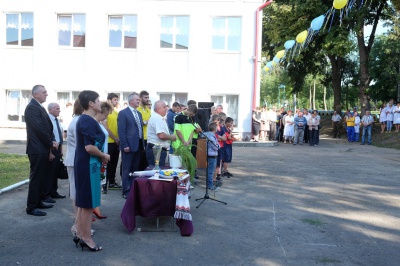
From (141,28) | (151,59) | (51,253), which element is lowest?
(51,253)

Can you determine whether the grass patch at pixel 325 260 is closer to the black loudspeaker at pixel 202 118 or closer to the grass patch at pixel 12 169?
the black loudspeaker at pixel 202 118

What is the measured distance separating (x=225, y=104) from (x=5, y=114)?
1154 cm

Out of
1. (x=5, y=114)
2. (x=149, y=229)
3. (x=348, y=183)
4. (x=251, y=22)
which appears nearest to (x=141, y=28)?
(x=251, y=22)

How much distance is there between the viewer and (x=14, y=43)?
23906mm

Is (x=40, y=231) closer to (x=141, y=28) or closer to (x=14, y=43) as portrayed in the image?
(x=141, y=28)

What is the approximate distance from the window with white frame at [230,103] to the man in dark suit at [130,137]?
49.4 ft

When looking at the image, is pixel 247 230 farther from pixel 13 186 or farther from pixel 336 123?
pixel 336 123

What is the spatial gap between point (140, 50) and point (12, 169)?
12.6 m

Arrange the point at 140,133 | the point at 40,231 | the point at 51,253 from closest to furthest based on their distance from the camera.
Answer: the point at 51,253, the point at 40,231, the point at 140,133

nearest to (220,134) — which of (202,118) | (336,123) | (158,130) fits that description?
(202,118)

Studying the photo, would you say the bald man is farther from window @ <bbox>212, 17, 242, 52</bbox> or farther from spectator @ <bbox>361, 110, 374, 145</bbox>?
spectator @ <bbox>361, 110, 374, 145</bbox>

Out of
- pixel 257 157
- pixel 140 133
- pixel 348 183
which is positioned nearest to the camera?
pixel 140 133

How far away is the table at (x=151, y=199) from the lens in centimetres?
656

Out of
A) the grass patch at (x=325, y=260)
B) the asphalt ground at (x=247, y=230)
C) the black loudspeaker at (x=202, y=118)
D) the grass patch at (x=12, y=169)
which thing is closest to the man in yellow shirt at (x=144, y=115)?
the asphalt ground at (x=247, y=230)
